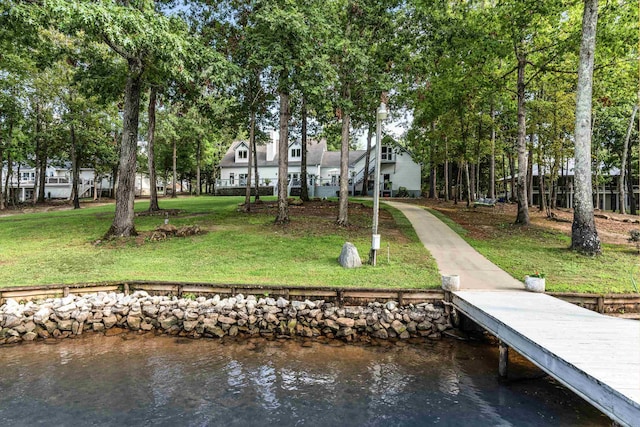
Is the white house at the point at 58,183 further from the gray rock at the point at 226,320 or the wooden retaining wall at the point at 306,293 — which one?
the gray rock at the point at 226,320

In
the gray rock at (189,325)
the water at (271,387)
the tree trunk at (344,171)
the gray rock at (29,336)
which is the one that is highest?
the tree trunk at (344,171)

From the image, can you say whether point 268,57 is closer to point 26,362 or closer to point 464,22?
point 464,22

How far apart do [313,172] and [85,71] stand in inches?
1099

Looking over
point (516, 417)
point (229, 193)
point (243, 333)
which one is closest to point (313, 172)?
point (229, 193)

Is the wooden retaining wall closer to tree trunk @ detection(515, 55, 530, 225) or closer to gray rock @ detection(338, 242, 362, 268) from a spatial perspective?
gray rock @ detection(338, 242, 362, 268)

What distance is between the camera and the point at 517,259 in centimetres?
1220

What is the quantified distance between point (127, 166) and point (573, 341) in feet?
50.5

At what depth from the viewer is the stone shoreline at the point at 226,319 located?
340 inches

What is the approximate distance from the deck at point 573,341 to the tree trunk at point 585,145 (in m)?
5.21

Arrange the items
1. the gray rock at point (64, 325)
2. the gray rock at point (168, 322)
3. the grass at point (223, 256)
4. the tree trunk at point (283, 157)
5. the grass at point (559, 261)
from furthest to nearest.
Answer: the tree trunk at point (283, 157)
the grass at point (223, 256)
the grass at point (559, 261)
the gray rock at point (168, 322)
the gray rock at point (64, 325)

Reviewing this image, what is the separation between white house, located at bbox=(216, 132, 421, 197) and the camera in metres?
40.4

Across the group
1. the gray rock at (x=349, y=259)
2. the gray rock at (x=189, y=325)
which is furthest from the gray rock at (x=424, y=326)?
the gray rock at (x=189, y=325)

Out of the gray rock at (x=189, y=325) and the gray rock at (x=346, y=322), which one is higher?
the gray rock at (x=346, y=322)


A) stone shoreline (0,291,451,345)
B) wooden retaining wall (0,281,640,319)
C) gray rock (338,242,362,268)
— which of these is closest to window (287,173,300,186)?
gray rock (338,242,362,268)
